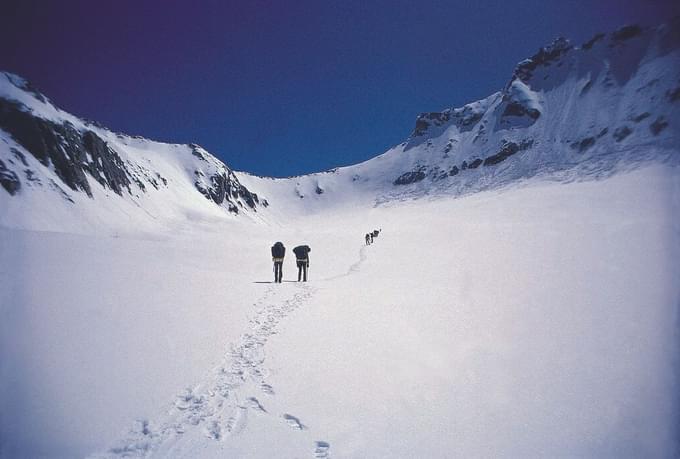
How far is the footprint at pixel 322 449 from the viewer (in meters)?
3.14

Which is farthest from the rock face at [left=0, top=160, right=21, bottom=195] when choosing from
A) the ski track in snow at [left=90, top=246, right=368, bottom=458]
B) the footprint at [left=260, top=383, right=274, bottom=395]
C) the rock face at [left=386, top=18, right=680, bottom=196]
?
the rock face at [left=386, top=18, right=680, bottom=196]

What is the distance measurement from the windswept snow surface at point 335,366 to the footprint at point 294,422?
0.6 inches

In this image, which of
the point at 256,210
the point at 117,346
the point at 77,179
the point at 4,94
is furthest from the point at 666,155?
the point at 256,210

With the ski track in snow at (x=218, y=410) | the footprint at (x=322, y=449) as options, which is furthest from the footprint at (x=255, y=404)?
the footprint at (x=322, y=449)

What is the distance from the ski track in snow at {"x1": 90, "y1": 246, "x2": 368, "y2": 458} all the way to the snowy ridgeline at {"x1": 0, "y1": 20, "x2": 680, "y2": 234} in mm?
12646

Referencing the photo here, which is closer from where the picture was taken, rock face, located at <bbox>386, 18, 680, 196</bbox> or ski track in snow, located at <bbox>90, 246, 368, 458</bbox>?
ski track in snow, located at <bbox>90, 246, 368, 458</bbox>

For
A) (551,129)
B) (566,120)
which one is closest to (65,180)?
(551,129)

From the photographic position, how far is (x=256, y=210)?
452 feet

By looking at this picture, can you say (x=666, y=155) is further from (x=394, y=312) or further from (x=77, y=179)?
(x=77, y=179)

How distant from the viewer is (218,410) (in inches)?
147

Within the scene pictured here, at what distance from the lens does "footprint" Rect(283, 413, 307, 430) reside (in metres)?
3.46

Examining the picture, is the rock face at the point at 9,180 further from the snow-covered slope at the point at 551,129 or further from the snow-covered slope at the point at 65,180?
the snow-covered slope at the point at 551,129

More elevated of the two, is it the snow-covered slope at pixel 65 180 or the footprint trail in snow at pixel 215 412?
the snow-covered slope at pixel 65 180

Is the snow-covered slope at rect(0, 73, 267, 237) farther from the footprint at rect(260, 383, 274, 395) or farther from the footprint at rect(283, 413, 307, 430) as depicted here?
the footprint at rect(283, 413, 307, 430)
